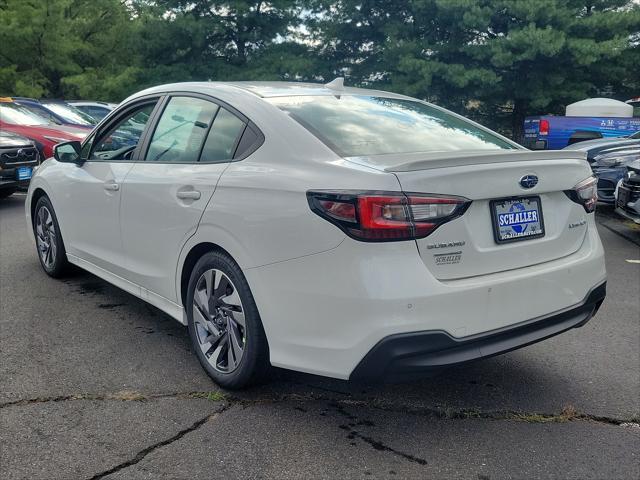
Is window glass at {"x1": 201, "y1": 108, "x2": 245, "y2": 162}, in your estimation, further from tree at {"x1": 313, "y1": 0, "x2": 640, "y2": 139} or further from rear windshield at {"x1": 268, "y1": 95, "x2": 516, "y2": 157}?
tree at {"x1": 313, "y1": 0, "x2": 640, "y2": 139}

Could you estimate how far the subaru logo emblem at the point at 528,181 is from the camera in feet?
9.48

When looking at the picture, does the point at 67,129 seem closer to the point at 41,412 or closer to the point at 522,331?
the point at 41,412

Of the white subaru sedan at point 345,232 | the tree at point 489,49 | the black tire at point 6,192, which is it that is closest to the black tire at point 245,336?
the white subaru sedan at point 345,232

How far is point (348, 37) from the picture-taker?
82.0 ft

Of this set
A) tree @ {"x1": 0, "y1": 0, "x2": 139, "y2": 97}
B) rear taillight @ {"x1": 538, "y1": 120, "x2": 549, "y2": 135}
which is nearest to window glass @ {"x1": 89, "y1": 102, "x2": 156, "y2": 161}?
rear taillight @ {"x1": 538, "y1": 120, "x2": 549, "y2": 135}

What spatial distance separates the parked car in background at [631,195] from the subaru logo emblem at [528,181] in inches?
186

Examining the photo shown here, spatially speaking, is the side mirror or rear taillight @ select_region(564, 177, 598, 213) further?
the side mirror

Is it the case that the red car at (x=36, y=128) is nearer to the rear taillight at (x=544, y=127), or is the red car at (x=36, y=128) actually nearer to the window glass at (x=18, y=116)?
the window glass at (x=18, y=116)

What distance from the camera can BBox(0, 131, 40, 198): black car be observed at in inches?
365

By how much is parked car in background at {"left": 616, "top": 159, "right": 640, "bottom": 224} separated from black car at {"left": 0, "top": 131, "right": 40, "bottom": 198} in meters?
8.17

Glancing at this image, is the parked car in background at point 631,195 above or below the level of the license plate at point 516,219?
below

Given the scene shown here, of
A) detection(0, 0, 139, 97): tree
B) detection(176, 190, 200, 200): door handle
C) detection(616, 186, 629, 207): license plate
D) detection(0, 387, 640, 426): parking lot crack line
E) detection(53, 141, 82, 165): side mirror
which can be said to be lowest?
detection(616, 186, 629, 207): license plate

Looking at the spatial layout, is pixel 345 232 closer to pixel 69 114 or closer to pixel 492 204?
pixel 492 204

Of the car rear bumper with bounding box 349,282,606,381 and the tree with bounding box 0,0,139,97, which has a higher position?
the tree with bounding box 0,0,139,97
